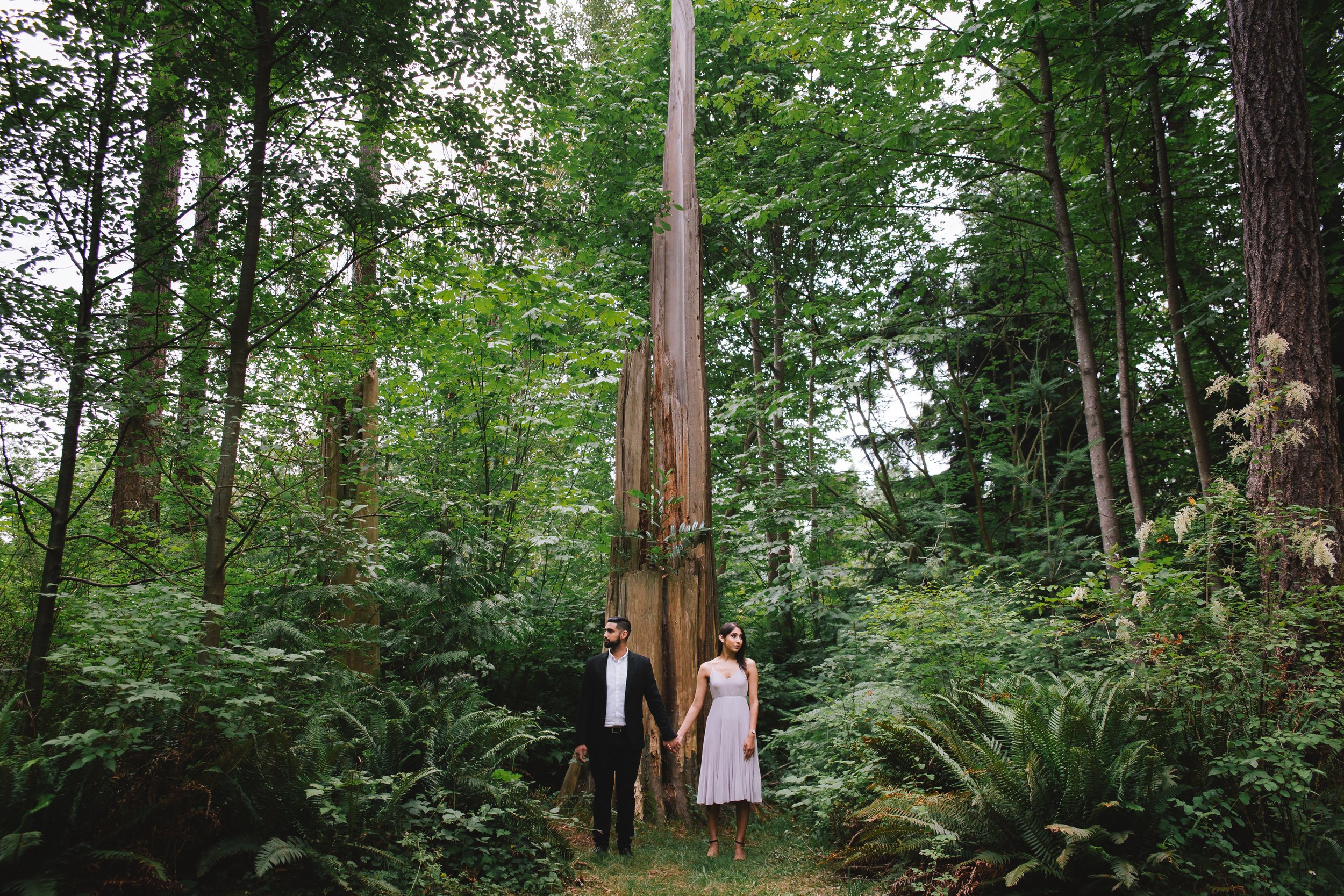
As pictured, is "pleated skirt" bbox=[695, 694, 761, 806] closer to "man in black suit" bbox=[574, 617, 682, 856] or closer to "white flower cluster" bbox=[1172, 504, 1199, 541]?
"man in black suit" bbox=[574, 617, 682, 856]

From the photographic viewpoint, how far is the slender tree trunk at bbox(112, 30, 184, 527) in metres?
4.45

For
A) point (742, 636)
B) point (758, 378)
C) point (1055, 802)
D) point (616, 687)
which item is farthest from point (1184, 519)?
point (758, 378)

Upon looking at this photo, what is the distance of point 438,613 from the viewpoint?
7578 mm

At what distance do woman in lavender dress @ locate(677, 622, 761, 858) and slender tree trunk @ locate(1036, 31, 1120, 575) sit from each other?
4.17 m

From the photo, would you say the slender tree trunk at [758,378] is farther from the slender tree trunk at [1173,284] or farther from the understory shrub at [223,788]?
the understory shrub at [223,788]

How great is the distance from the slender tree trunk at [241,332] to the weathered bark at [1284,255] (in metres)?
6.71

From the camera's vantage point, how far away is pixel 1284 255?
5297 millimetres

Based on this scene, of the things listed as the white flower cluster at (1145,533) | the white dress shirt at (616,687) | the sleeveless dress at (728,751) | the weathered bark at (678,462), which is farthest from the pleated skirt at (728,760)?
the white flower cluster at (1145,533)

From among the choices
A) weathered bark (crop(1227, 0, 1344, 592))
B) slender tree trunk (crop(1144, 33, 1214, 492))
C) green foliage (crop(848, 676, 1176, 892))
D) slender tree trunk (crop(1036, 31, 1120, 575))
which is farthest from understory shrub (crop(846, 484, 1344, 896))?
slender tree trunk (crop(1144, 33, 1214, 492))

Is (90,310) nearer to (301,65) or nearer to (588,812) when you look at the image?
(301,65)

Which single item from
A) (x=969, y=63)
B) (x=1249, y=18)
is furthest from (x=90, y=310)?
(x=969, y=63)

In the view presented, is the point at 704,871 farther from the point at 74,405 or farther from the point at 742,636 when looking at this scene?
the point at 74,405

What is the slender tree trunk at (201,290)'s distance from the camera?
4699 mm

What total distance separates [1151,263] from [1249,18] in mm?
4101
